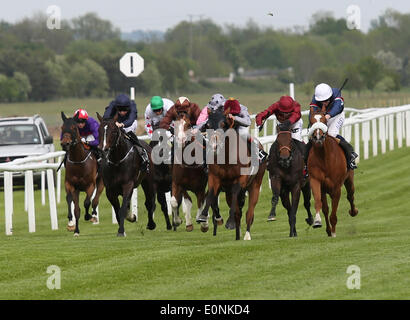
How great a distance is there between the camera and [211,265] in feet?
34.4

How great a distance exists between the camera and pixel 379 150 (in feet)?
87.1

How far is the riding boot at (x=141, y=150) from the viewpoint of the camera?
14.7 metres

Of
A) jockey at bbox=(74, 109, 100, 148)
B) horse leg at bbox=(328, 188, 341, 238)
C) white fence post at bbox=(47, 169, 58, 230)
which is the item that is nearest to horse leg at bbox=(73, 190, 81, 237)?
jockey at bbox=(74, 109, 100, 148)

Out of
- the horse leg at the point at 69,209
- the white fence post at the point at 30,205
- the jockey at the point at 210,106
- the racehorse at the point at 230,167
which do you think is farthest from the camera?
the white fence post at the point at 30,205

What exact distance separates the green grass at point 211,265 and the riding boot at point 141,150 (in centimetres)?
90

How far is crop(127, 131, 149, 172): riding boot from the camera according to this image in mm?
14703

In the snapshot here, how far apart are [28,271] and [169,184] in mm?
5173

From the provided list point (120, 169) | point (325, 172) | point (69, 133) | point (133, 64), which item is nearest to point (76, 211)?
point (69, 133)

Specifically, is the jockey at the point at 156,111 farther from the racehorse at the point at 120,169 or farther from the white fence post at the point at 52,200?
the white fence post at the point at 52,200

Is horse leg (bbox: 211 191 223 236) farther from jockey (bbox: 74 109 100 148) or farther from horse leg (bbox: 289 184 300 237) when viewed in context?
jockey (bbox: 74 109 100 148)

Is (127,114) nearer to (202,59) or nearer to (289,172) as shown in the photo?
(289,172)

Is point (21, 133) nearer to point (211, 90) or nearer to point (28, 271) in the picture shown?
point (28, 271)

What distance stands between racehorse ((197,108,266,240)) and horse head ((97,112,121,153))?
59.8 inches

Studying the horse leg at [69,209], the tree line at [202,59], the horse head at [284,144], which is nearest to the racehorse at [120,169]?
the horse leg at [69,209]
